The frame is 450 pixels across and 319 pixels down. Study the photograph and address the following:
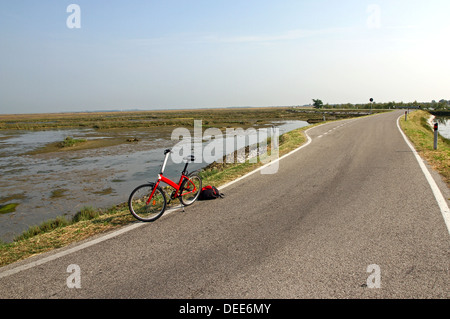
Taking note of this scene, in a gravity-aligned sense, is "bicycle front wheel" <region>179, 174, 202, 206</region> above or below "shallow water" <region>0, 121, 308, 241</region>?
above

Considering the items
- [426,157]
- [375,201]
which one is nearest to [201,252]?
[375,201]

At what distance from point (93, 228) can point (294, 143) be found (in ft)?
42.4

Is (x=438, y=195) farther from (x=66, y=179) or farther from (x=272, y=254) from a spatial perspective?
(x=66, y=179)

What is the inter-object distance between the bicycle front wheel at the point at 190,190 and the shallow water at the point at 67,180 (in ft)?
15.1

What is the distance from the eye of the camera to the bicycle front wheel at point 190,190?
653cm

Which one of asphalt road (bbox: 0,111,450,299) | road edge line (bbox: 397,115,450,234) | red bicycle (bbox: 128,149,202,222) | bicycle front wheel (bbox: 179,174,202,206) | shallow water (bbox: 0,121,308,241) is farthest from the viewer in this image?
shallow water (bbox: 0,121,308,241)

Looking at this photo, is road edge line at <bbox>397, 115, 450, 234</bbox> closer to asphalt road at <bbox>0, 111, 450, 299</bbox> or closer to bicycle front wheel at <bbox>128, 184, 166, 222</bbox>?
asphalt road at <bbox>0, 111, 450, 299</bbox>

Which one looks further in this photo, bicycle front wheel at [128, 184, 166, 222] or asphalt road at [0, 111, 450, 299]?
bicycle front wheel at [128, 184, 166, 222]

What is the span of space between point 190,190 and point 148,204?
1.15 meters

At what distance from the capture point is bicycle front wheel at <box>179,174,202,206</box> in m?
6.53

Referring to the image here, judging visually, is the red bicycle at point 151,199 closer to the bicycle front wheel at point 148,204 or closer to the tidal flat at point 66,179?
the bicycle front wheel at point 148,204

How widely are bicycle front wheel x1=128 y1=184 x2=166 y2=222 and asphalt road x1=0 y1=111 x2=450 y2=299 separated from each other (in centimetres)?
29

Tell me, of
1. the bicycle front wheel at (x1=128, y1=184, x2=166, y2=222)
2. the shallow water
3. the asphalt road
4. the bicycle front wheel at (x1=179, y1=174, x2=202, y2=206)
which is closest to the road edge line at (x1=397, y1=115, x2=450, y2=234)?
the asphalt road

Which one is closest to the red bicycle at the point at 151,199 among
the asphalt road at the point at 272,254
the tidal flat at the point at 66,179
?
the asphalt road at the point at 272,254
